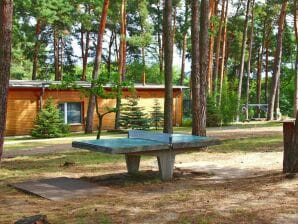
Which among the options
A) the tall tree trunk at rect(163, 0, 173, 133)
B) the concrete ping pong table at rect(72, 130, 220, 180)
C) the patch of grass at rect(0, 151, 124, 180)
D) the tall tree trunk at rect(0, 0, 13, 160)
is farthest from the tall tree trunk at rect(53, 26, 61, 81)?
the tall tree trunk at rect(0, 0, 13, 160)

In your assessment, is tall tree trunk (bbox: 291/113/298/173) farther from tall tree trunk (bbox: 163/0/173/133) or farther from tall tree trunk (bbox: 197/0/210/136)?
tall tree trunk (bbox: 163/0/173/133)

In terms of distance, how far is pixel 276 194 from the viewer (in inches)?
285

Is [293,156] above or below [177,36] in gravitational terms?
below

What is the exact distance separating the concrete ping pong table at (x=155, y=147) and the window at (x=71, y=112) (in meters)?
16.8

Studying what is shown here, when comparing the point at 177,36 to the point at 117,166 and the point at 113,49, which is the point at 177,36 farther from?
the point at 117,166

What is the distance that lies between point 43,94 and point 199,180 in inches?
680

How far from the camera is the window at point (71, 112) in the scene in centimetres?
2656

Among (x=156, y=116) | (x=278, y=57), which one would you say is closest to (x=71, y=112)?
(x=156, y=116)

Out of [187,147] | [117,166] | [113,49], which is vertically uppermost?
[113,49]

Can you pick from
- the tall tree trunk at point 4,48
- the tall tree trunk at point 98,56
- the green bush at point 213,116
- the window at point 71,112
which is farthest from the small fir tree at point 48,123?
the tall tree trunk at point 4,48

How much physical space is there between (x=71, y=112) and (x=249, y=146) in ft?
45.6

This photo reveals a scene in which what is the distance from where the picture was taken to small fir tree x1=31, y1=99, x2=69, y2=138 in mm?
23094

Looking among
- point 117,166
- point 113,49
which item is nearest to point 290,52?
point 113,49

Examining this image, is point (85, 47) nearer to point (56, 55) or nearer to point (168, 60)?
point (56, 55)
